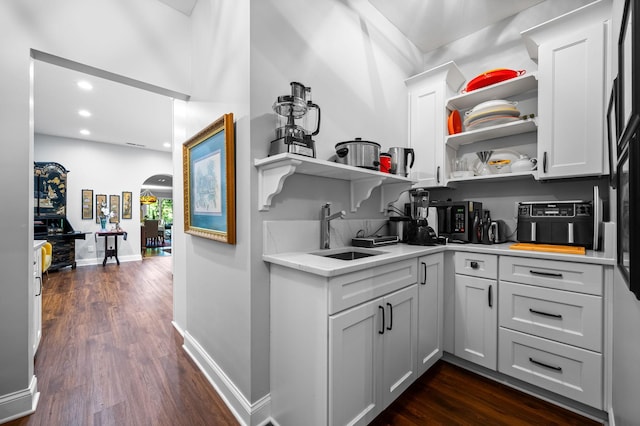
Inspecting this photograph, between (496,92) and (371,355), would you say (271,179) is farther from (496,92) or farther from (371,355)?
(496,92)

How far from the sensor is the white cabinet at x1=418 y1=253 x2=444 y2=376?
74.9 inches

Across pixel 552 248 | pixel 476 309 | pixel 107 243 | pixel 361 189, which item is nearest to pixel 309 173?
pixel 361 189

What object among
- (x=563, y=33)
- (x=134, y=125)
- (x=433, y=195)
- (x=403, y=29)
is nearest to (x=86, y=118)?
(x=134, y=125)

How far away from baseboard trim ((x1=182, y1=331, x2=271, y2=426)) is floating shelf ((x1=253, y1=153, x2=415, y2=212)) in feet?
3.65

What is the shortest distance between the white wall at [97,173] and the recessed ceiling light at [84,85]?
10.8 ft

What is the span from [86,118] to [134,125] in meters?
0.71

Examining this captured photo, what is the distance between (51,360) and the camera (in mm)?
2197

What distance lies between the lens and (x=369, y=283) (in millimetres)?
1461

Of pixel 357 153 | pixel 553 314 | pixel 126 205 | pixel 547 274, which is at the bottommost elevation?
pixel 553 314

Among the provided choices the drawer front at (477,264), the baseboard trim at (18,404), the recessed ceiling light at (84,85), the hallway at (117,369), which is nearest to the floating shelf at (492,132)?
the drawer front at (477,264)

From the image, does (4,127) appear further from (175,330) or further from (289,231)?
(175,330)

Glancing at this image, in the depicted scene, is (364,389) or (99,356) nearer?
(364,389)

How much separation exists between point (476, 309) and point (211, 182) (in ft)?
6.99

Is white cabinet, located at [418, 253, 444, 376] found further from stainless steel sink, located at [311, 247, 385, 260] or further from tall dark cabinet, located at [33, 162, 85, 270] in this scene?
tall dark cabinet, located at [33, 162, 85, 270]
